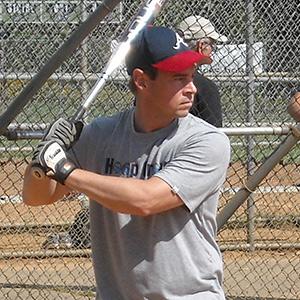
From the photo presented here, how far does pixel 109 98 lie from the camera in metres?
6.56

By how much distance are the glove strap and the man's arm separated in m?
0.01

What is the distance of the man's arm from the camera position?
2.76 m

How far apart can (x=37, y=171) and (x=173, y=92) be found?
52cm

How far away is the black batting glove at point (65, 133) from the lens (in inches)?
118

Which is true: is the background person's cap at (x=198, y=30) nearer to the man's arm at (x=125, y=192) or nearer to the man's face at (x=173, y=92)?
the man's face at (x=173, y=92)

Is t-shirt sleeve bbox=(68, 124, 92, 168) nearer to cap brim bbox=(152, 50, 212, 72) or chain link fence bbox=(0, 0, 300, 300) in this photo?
cap brim bbox=(152, 50, 212, 72)

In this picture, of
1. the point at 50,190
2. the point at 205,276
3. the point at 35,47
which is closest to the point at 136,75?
the point at 50,190

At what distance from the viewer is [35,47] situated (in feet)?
21.4

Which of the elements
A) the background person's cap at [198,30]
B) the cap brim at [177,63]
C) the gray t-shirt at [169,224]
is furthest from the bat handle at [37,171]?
the background person's cap at [198,30]

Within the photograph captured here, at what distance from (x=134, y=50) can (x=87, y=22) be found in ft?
2.83

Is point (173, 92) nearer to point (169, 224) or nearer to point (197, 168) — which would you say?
point (197, 168)

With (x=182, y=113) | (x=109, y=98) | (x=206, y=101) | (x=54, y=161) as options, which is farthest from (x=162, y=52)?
(x=109, y=98)

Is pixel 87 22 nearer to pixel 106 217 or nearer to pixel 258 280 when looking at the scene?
pixel 106 217

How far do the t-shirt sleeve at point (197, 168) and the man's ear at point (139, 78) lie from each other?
0.25m
